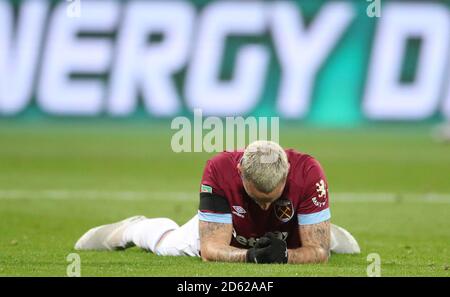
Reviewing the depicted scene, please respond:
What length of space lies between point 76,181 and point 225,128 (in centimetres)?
924

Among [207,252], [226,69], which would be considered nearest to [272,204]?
[207,252]

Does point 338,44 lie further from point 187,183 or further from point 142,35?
point 187,183

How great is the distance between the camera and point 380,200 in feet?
46.0

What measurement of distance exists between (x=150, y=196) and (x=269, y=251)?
276 inches

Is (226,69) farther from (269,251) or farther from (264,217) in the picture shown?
(269,251)

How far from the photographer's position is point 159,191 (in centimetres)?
1493

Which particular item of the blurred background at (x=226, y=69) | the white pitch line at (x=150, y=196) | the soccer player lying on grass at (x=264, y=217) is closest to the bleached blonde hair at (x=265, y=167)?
the soccer player lying on grass at (x=264, y=217)

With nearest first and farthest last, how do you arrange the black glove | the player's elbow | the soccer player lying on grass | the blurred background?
1. the black glove
2. the soccer player lying on grass
3. the player's elbow
4. the blurred background

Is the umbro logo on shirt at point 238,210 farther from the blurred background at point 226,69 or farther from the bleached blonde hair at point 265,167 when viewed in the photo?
the blurred background at point 226,69

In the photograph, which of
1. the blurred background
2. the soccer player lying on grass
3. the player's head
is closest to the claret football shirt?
the soccer player lying on grass

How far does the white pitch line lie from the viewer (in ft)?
45.8

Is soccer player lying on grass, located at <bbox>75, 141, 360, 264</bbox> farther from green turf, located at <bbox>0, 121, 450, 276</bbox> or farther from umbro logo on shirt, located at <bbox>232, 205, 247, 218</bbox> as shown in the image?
green turf, located at <bbox>0, 121, 450, 276</bbox>

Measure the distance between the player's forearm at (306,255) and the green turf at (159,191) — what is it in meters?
0.09

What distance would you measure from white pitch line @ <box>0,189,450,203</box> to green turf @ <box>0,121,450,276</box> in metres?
0.03
